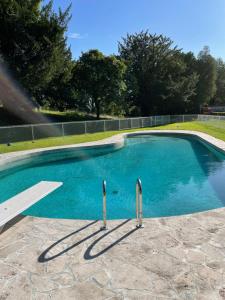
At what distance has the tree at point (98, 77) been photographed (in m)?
21.2

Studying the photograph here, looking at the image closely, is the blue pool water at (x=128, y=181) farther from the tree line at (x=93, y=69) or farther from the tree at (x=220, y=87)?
the tree at (x=220, y=87)

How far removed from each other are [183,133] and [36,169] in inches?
410

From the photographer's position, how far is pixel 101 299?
2494 millimetres

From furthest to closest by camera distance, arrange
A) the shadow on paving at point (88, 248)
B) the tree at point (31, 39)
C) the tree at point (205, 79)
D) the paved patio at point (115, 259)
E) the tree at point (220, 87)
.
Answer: the tree at point (220, 87) < the tree at point (205, 79) < the tree at point (31, 39) < the shadow on paving at point (88, 248) < the paved patio at point (115, 259)

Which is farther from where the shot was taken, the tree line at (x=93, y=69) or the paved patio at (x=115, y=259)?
the tree line at (x=93, y=69)

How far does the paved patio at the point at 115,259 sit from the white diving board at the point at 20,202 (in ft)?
0.81

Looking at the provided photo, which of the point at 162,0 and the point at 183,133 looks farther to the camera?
the point at 183,133

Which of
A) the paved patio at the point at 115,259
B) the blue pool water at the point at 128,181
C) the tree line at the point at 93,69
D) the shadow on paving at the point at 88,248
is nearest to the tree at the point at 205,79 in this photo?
the tree line at the point at 93,69

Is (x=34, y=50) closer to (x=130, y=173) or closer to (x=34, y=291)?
(x=130, y=173)

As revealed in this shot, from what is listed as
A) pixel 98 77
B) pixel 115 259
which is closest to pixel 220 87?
pixel 98 77

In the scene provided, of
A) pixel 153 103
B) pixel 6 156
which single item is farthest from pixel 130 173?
pixel 153 103

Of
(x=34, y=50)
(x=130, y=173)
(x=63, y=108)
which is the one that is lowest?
(x=130, y=173)

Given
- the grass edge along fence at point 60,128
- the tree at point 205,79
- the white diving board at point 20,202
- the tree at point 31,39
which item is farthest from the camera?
the tree at point 205,79

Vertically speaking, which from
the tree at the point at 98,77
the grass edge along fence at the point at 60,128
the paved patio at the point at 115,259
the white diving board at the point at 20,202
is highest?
the tree at the point at 98,77
